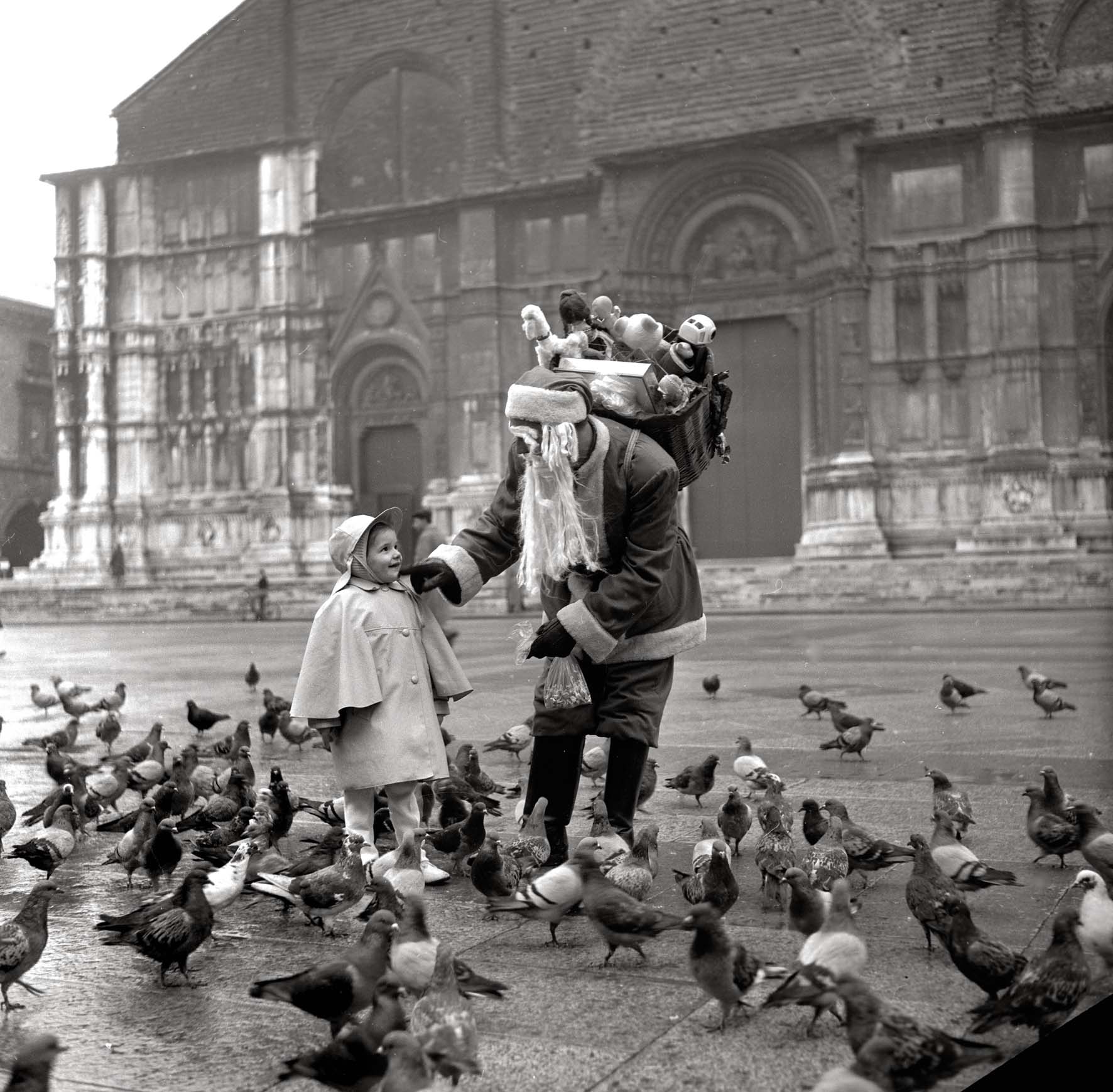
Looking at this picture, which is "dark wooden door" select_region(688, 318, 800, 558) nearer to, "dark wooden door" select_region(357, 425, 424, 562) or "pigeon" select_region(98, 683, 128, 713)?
"dark wooden door" select_region(357, 425, 424, 562)

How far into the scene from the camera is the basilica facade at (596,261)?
2611cm

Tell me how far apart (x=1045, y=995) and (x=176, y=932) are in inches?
80.5

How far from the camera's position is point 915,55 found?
27.2 metres

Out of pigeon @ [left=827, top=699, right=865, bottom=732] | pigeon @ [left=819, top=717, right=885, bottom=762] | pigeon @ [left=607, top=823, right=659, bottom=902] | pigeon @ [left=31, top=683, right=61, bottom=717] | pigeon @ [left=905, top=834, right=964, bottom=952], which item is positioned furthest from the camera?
pigeon @ [left=31, top=683, right=61, bottom=717]

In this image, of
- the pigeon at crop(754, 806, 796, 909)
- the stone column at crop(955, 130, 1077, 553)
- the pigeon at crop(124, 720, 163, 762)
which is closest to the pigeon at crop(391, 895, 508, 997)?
the pigeon at crop(754, 806, 796, 909)

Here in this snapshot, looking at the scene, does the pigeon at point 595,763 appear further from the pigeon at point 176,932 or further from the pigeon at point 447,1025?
the pigeon at point 447,1025

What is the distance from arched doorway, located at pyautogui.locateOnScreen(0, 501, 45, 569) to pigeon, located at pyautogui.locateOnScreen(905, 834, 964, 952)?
33437 millimetres

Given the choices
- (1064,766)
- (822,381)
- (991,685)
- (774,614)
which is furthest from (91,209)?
(1064,766)

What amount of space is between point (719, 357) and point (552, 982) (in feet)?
84.8

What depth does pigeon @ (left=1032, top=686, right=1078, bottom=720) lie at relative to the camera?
856 cm

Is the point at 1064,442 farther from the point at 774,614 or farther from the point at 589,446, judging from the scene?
the point at 589,446

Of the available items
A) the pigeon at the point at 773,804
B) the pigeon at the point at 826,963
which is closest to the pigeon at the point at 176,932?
the pigeon at the point at 826,963

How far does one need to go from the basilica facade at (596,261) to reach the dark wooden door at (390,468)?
0.24 feet

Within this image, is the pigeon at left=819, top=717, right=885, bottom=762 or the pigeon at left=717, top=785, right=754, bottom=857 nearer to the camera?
the pigeon at left=717, top=785, right=754, bottom=857
